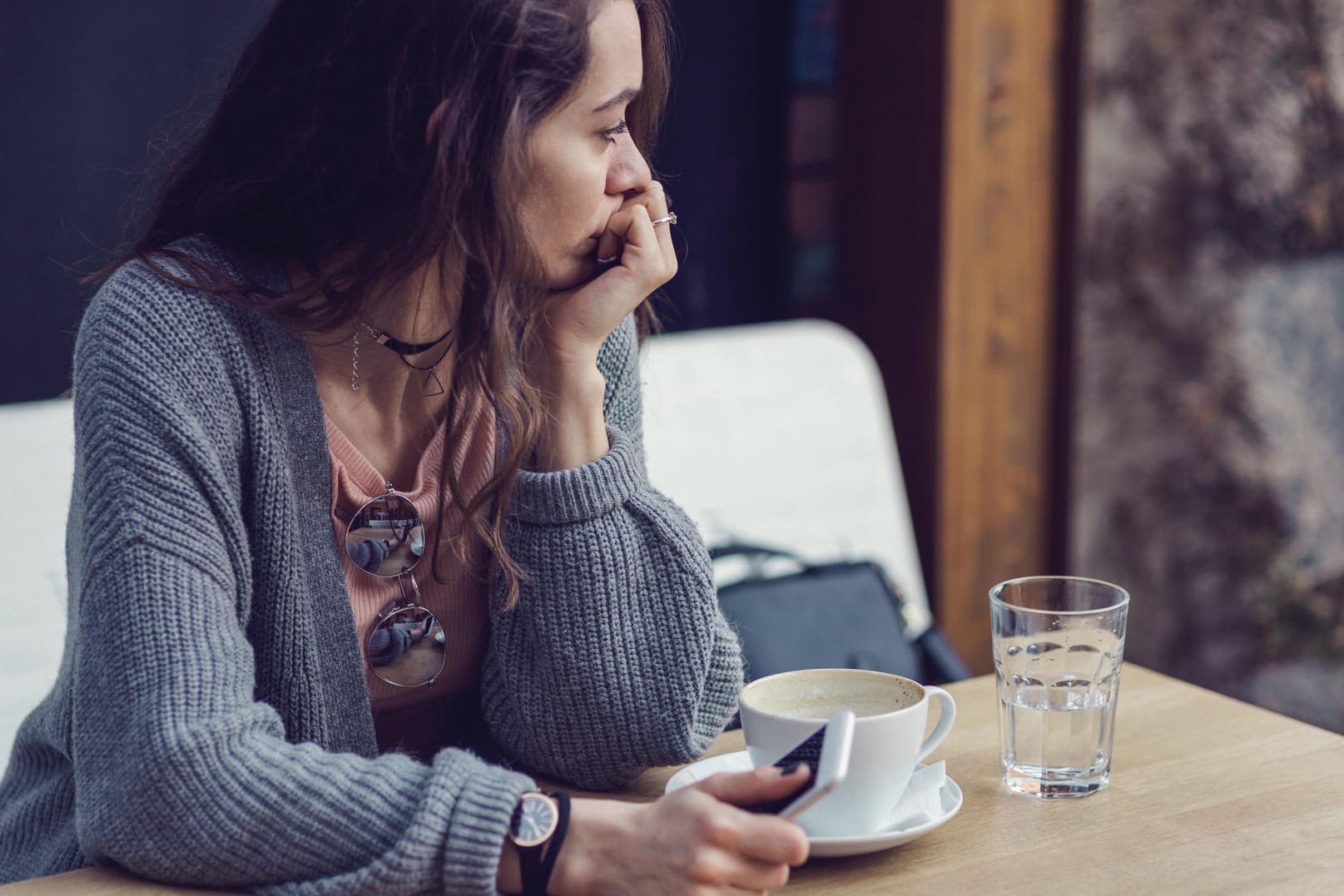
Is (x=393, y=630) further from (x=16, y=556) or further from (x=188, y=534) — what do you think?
(x=16, y=556)

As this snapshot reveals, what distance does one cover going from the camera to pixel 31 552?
1.53m

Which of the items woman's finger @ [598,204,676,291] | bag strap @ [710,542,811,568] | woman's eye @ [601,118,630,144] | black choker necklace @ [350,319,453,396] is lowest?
bag strap @ [710,542,811,568]

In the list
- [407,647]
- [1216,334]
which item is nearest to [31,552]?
[407,647]

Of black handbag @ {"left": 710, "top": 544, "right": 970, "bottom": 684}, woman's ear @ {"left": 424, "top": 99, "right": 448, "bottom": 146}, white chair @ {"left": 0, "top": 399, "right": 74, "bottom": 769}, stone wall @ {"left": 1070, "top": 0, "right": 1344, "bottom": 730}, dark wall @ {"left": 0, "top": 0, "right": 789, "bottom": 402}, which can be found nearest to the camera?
woman's ear @ {"left": 424, "top": 99, "right": 448, "bottom": 146}

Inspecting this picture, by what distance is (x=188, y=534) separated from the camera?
90 cm

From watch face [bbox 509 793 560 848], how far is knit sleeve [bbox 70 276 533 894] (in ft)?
0.04

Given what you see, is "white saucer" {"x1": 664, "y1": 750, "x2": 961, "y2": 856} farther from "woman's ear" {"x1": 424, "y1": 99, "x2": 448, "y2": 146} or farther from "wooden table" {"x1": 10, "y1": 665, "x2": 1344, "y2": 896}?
"woman's ear" {"x1": 424, "y1": 99, "x2": 448, "y2": 146}

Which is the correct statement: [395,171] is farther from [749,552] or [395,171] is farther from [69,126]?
[69,126]

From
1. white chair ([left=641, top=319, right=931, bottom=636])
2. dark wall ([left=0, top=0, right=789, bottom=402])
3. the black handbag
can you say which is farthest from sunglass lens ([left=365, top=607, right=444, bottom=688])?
white chair ([left=641, top=319, right=931, bottom=636])

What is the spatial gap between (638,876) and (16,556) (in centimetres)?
102

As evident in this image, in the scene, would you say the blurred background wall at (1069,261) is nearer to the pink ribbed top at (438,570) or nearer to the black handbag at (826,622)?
the black handbag at (826,622)

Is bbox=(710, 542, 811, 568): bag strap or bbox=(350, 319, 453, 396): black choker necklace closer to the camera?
bbox=(350, 319, 453, 396): black choker necklace

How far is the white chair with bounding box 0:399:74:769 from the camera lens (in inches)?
58.8

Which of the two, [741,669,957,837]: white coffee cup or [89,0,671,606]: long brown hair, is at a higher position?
[89,0,671,606]: long brown hair
